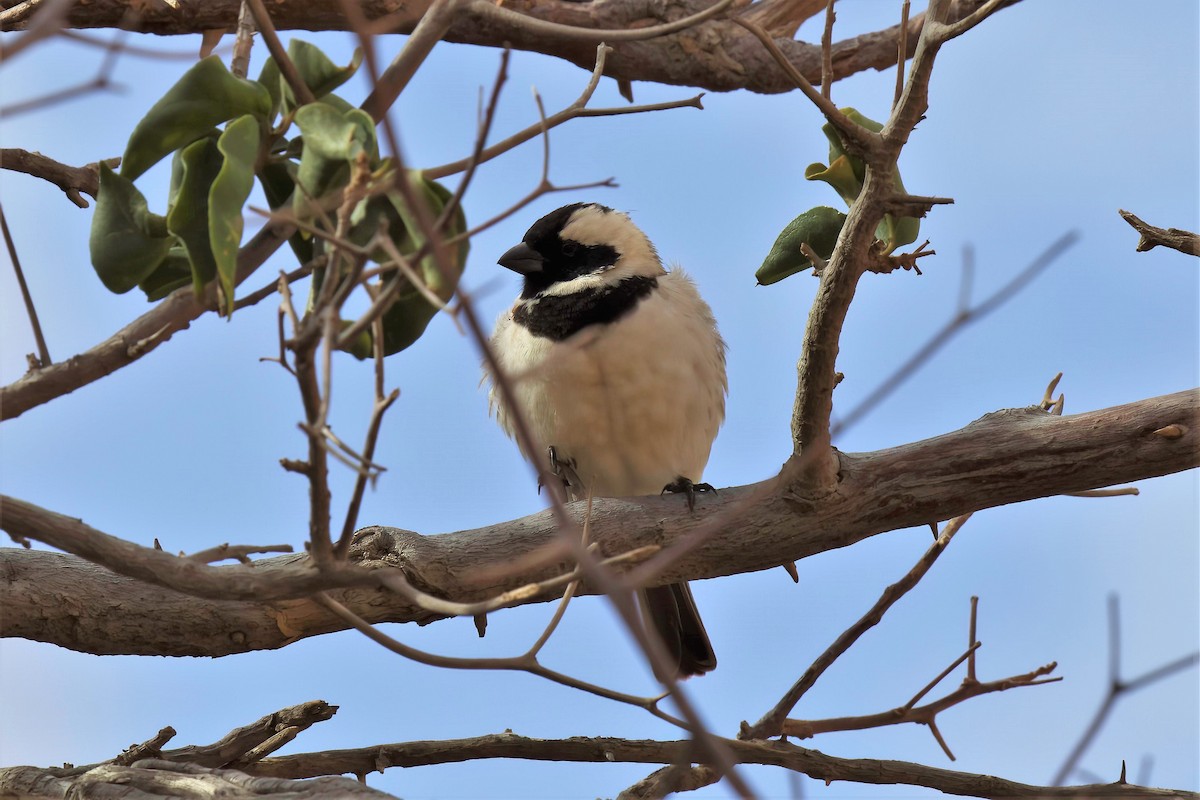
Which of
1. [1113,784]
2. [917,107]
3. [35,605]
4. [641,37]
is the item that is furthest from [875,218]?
[35,605]

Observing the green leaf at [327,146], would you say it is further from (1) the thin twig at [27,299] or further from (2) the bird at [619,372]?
(2) the bird at [619,372]

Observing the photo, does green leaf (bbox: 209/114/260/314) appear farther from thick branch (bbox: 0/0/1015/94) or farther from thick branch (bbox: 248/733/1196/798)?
thick branch (bbox: 0/0/1015/94)

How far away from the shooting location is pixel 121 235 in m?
2.26

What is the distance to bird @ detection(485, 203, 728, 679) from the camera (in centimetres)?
418

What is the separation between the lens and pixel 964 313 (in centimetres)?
186

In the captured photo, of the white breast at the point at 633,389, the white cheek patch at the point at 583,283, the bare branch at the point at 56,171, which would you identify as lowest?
the white breast at the point at 633,389

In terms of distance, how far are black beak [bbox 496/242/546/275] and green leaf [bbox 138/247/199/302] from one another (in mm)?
2359

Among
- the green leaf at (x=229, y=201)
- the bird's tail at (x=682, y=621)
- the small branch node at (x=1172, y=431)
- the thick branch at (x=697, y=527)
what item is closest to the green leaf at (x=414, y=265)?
the green leaf at (x=229, y=201)

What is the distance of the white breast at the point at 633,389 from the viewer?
417 centimetres

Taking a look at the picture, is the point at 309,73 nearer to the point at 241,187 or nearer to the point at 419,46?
the point at 419,46

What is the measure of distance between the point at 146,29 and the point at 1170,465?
11.7 feet

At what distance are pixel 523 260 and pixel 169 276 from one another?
2399 millimetres

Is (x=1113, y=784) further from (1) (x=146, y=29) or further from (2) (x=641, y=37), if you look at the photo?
(1) (x=146, y=29)

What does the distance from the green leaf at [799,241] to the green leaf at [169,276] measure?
1340mm
